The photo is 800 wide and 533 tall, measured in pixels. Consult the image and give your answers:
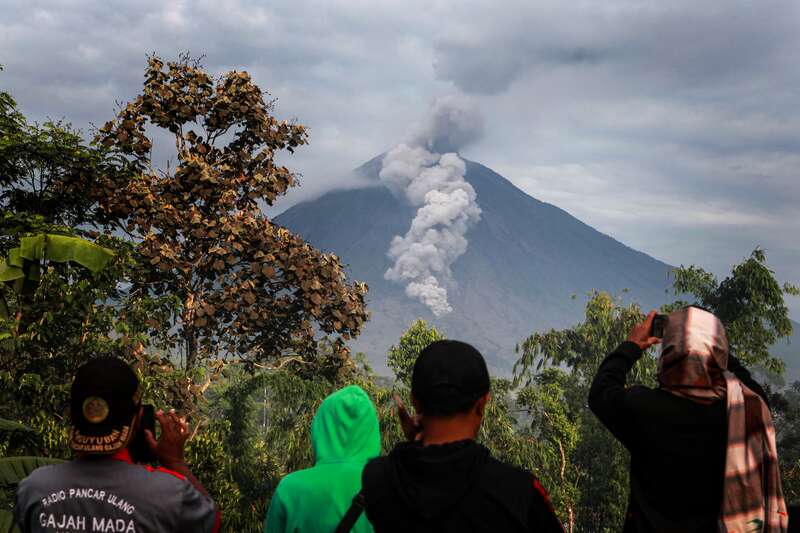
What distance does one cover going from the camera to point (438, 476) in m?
2.11

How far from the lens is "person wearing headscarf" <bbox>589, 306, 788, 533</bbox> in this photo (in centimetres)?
243

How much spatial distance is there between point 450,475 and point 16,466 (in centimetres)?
355

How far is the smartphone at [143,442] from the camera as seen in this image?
2.49 meters

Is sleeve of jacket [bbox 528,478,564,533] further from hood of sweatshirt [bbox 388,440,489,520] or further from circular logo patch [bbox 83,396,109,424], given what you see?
circular logo patch [bbox 83,396,109,424]

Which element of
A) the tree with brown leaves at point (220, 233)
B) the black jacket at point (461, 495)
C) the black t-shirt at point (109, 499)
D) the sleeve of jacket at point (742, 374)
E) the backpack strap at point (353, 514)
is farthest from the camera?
the tree with brown leaves at point (220, 233)

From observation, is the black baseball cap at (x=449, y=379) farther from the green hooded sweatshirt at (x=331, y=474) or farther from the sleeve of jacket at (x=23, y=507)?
the sleeve of jacket at (x=23, y=507)

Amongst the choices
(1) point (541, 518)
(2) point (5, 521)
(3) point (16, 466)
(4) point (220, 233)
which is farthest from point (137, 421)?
(4) point (220, 233)

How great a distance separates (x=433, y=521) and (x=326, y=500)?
599mm

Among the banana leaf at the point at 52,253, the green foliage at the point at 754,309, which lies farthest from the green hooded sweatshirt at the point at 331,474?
the green foliage at the point at 754,309

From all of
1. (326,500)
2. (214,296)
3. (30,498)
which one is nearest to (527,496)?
(326,500)

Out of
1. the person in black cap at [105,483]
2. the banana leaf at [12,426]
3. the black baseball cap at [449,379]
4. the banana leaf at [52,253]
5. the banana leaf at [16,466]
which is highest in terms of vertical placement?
the banana leaf at [52,253]

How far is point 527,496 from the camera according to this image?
2057 mm

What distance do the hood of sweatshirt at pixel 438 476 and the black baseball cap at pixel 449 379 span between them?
11cm

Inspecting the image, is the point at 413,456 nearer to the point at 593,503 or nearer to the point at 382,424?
the point at 382,424
